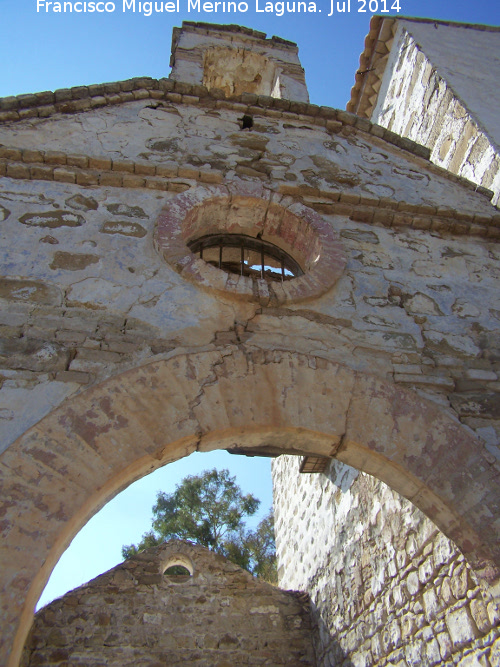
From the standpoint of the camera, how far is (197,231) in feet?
13.3

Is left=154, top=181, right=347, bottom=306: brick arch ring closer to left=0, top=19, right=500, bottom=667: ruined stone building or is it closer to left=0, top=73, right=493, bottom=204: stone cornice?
left=0, top=19, right=500, bottom=667: ruined stone building

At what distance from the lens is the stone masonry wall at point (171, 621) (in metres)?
5.72

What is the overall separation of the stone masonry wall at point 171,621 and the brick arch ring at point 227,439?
166 inches

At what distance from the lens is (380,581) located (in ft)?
14.9

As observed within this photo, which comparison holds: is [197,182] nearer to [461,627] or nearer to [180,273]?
[180,273]

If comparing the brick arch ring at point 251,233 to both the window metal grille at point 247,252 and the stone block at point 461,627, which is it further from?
the stone block at point 461,627

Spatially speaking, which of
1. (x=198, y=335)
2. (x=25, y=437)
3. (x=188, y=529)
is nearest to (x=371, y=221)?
(x=198, y=335)

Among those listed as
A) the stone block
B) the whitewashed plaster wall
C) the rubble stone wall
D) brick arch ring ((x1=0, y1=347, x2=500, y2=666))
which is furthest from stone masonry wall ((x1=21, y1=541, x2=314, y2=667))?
the whitewashed plaster wall

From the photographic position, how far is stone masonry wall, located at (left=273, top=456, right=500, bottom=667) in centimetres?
338

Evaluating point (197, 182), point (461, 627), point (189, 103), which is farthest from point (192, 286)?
point (461, 627)

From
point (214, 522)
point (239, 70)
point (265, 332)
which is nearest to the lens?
point (265, 332)

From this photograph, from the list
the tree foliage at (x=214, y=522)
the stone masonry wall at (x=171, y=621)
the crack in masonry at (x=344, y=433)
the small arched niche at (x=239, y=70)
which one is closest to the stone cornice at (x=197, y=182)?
the crack in masonry at (x=344, y=433)

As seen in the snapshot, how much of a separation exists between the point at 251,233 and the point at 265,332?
1311 millimetres

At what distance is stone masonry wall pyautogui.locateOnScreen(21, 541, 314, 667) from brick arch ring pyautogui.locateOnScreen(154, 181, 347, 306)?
14.6ft
